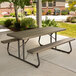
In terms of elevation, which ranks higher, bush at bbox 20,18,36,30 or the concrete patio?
bush at bbox 20,18,36,30

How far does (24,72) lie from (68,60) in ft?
3.79

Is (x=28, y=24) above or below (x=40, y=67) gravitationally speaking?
A: above

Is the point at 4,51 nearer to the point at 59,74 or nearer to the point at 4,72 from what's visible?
the point at 4,72

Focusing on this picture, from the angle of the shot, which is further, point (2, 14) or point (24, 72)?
point (2, 14)

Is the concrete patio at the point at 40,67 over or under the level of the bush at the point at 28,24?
under

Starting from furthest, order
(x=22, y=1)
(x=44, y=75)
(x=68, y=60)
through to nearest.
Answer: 1. (x=22, y=1)
2. (x=68, y=60)
3. (x=44, y=75)

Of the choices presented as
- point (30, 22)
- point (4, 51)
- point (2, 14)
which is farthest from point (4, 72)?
point (2, 14)

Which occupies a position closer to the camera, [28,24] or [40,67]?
[40,67]

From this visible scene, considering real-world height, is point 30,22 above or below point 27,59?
above

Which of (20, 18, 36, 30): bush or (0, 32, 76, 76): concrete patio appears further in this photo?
(20, 18, 36, 30): bush

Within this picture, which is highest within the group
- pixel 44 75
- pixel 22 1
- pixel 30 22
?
pixel 22 1

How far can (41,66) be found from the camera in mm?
3555

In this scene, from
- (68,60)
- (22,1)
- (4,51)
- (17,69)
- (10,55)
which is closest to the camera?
(17,69)

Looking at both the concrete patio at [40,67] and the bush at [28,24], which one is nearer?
the concrete patio at [40,67]
